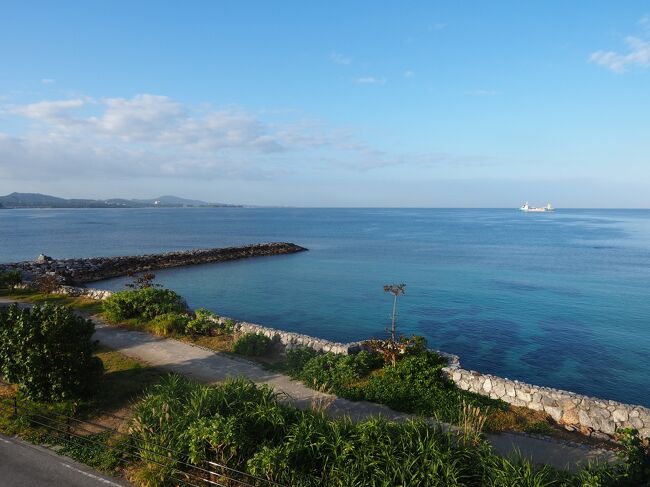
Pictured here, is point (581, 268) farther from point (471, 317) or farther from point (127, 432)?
point (127, 432)

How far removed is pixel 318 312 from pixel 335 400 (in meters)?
17.7

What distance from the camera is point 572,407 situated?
12789 millimetres

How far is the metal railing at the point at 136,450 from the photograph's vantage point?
29.5 ft

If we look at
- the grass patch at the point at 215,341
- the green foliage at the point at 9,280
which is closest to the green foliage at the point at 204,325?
the grass patch at the point at 215,341

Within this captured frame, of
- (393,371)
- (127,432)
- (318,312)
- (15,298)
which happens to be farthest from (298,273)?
(127,432)

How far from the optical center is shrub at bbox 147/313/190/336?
782 inches

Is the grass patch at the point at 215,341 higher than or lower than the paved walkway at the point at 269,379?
higher

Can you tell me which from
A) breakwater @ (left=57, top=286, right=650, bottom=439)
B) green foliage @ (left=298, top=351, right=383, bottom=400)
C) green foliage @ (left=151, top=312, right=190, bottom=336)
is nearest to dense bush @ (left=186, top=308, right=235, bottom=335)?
green foliage @ (left=151, top=312, right=190, bottom=336)

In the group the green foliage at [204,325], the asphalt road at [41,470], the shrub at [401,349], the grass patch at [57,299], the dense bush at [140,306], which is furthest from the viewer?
the grass patch at [57,299]

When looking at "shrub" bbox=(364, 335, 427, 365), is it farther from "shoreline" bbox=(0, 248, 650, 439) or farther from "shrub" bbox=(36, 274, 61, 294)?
"shrub" bbox=(36, 274, 61, 294)

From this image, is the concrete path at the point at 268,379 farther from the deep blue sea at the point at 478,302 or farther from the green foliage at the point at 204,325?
the deep blue sea at the point at 478,302

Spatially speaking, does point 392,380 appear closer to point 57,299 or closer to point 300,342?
point 300,342

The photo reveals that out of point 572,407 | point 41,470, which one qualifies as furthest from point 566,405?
point 41,470

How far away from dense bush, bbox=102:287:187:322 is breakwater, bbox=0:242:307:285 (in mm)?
15909
